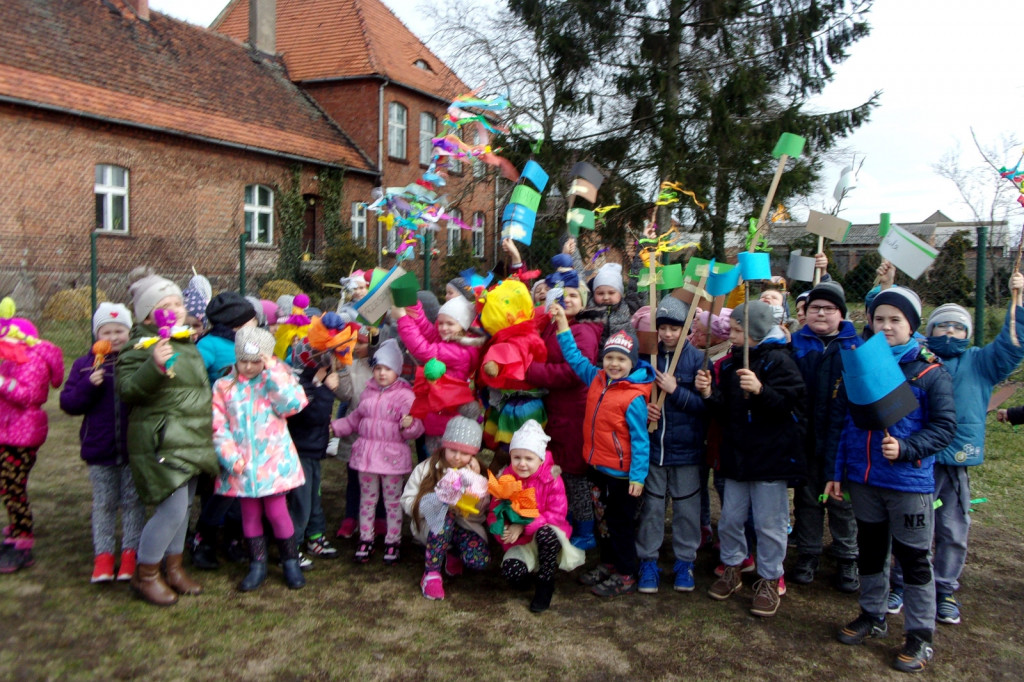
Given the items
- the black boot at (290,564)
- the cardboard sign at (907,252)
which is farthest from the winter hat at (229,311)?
the cardboard sign at (907,252)

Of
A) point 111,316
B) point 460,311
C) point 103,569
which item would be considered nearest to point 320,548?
point 103,569

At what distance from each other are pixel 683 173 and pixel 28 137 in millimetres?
12545

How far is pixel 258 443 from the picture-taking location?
3986mm

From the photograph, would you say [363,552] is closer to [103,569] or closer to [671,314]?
[103,569]

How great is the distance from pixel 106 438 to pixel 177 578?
2.68 feet

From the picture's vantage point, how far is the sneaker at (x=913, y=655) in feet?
10.9

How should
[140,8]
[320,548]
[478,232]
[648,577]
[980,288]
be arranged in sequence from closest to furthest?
[648,577], [320,548], [980,288], [140,8], [478,232]

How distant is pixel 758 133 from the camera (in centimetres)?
1350

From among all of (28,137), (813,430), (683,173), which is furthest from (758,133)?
(28,137)

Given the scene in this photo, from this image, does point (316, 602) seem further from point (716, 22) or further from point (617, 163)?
point (716, 22)

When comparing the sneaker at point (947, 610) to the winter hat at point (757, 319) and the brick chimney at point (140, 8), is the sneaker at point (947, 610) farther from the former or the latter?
the brick chimney at point (140, 8)

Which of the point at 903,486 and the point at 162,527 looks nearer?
the point at 903,486

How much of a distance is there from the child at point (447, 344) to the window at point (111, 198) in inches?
559

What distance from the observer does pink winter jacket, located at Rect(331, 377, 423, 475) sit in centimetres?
447
